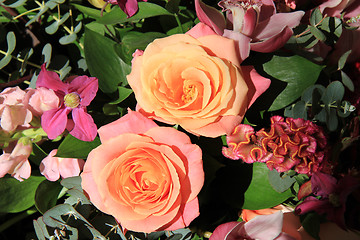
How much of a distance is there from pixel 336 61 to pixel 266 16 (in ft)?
0.52

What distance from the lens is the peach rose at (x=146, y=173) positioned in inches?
19.6

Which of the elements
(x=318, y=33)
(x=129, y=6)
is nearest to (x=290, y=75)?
(x=318, y=33)

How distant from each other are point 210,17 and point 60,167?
1.09 feet

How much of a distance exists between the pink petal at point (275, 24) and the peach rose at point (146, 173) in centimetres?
19

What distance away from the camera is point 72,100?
585 mm

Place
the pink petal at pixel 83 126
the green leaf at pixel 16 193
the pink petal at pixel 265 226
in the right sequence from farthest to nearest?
1. the green leaf at pixel 16 193
2. the pink petal at pixel 83 126
3. the pink petal at pixel 265 226

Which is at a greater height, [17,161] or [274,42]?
[274,42]

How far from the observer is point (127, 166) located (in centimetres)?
53

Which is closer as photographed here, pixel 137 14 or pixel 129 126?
pixel 129 126

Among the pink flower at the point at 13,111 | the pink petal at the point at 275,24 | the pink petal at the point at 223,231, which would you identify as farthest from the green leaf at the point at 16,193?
the pink petal at the point at 275,24

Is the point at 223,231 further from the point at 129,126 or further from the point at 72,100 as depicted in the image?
the point at 72,100

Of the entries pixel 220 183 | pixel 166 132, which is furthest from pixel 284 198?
pixel 166 132

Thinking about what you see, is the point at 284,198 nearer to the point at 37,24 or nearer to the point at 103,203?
the point at 103,203

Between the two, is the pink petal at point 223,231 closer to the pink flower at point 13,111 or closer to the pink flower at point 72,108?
the pink flower at point 72,108
